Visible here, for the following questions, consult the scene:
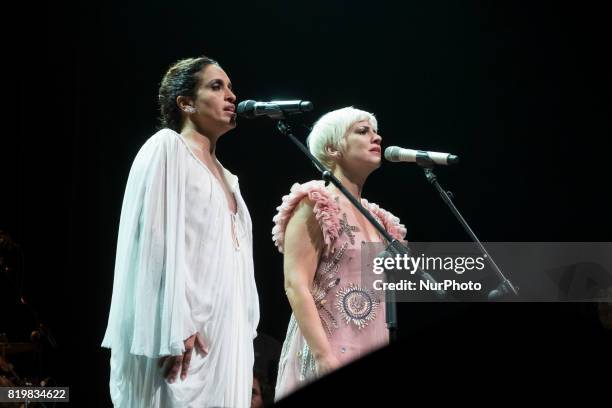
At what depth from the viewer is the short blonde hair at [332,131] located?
3400 millimetres

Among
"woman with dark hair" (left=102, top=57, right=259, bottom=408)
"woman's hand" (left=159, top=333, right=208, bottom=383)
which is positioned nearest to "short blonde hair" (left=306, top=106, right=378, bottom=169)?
"woman with dark hair" (left=102, top=57, right=259, bottom=408)

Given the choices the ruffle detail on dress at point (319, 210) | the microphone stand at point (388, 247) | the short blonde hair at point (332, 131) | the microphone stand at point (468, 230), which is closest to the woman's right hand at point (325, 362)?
the microphone stand at point (388, 247)

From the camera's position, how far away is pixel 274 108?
287 centimetres

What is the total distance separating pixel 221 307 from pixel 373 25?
8.04ft

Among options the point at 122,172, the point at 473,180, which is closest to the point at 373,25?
the point at 473,180

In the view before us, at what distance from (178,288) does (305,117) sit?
221 centimetres

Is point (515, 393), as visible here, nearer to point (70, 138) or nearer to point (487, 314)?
point (487, 314)

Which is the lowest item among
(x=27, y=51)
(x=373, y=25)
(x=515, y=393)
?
(x=515, y=393)

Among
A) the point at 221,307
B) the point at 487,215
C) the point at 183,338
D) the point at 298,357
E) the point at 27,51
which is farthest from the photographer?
the point at 487,215

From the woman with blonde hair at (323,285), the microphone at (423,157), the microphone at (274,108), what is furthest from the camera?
the microphone at (423,157)

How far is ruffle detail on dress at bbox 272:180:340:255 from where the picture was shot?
3062 millimetres

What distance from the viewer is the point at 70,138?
12.9 ft

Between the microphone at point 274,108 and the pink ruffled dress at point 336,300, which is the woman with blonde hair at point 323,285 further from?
the microphone at point 274,108

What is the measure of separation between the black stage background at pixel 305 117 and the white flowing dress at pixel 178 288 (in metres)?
1.39
